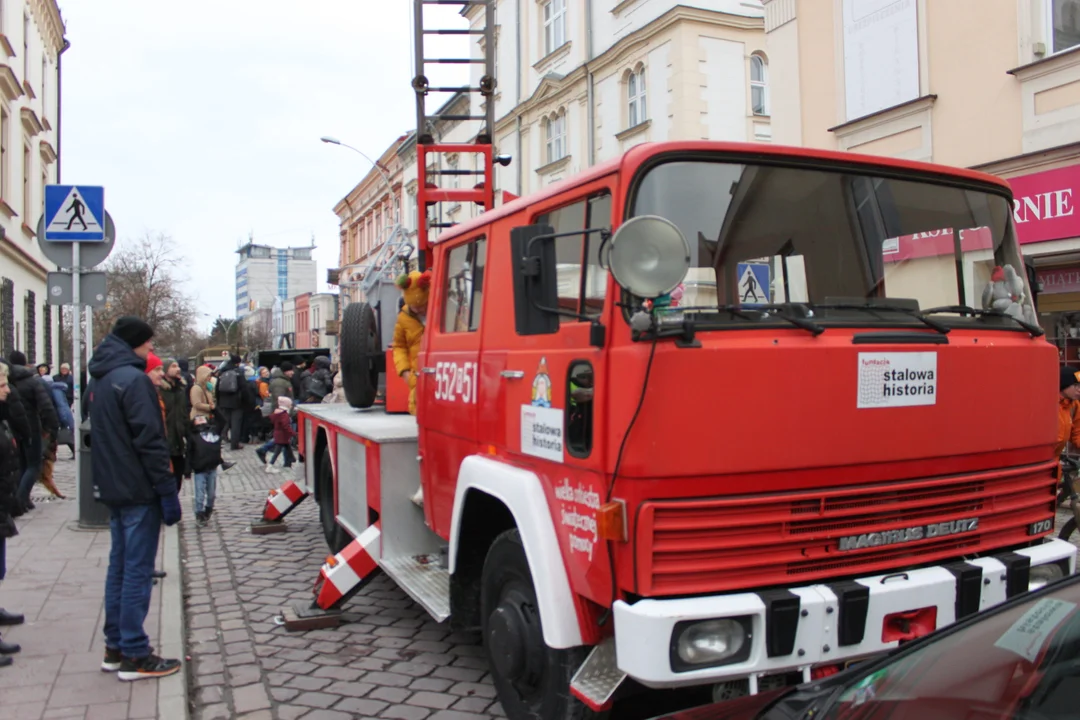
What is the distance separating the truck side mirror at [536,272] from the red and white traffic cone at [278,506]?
18.7 ft

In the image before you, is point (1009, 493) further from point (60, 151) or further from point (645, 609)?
point (60, 151)

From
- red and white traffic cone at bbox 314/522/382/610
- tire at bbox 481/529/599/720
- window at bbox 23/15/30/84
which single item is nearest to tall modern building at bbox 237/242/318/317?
window at bbox 23/15/30/84

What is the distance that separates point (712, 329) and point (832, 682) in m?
1.22

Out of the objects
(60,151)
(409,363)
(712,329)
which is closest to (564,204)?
(712,329)

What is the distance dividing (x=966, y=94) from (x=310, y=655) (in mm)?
9593

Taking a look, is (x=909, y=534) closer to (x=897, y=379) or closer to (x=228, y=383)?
(x=897, y=379)

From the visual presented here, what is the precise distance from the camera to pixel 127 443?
4.57 m

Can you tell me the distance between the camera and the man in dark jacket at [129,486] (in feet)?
14.9

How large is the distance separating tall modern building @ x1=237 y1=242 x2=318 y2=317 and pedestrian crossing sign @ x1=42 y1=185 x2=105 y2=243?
403 feet

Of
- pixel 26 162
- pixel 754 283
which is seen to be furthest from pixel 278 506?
pixel 26 162

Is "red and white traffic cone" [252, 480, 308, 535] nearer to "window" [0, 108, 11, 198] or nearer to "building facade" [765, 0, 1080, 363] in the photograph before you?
"building facade" [765, 0, 1080, 363]

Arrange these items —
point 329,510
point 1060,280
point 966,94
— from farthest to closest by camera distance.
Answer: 1. point 966,94
2. point 1060,280
3. point 329,510

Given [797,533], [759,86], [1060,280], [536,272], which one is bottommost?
[797,533]

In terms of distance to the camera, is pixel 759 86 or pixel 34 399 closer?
pixel 34 399
